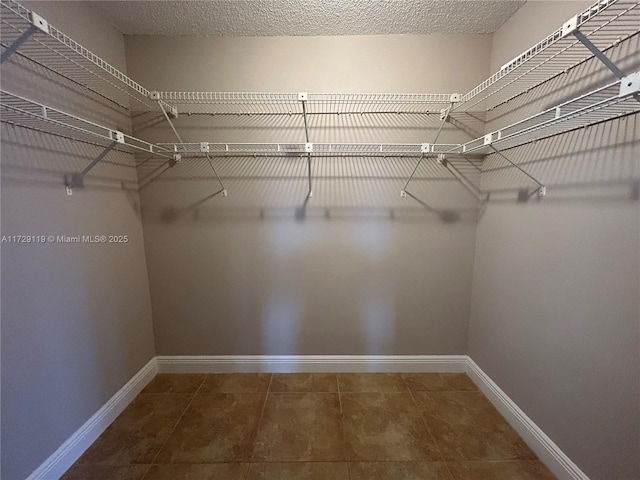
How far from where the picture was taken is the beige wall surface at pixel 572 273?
0.91 m

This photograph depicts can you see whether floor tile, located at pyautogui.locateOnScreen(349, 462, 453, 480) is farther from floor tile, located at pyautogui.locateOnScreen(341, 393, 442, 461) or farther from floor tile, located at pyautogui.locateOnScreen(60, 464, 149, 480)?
floor tile, located at pyautogui.locateOnScreen(60, 464, 149, 480)

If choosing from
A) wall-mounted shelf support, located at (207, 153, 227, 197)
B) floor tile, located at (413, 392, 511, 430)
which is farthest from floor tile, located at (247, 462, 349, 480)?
wall-mounted shelf support, located at (207, 153, 227, 197)

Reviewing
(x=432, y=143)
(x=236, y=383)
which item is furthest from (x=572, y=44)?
(x=236, y=383)

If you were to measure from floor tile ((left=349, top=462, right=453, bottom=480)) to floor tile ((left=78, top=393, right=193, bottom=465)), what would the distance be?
1093 millimetres

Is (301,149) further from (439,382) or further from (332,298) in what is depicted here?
(439,382)

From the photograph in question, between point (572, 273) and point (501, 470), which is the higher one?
point (572, 273)

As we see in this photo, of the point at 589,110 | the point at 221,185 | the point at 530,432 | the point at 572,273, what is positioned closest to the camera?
the point at 589,110

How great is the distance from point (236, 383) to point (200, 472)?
593mm

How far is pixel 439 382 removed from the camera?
1.80 m

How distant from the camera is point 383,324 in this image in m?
1.85

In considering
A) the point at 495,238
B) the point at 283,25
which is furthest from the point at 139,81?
the point at 495,238

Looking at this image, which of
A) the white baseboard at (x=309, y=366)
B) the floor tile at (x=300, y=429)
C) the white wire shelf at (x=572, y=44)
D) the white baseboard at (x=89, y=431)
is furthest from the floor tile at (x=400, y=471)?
the white wire shelf at (x=572, y=44)

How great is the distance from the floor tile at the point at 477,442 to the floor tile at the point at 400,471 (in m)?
0.10

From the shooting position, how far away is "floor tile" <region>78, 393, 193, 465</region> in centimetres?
127
